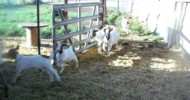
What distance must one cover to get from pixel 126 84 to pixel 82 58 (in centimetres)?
220

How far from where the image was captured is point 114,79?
6242 mm

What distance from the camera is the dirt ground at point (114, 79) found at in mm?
5301

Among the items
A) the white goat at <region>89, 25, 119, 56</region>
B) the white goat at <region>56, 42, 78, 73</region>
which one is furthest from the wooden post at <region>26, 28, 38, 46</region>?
the white goat at <region>56, 42, 78, 73</region>

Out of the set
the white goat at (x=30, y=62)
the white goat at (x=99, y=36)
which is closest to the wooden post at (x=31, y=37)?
the white goat at (x=99, y=36)

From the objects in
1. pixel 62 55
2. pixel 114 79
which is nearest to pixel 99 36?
pixel 62 55

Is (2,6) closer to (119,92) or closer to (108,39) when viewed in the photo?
(108,39)

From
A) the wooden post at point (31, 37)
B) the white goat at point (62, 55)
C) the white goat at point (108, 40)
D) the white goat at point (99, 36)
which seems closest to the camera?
the white goat at point (62, 55)

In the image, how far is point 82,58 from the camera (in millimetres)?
7879

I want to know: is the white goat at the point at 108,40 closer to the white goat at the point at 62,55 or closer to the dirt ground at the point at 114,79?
the dirt ground at the point at 114,79

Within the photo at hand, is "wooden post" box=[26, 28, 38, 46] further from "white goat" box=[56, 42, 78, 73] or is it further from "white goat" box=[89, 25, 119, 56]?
"white goat" box=[56, 42, 78, 73]

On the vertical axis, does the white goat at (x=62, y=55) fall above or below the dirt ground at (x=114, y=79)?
above

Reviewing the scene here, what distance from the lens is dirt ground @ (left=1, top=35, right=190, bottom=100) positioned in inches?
209

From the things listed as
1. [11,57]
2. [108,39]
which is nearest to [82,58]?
[108,39]

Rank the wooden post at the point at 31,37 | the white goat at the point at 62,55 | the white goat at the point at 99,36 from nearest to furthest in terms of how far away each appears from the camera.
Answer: the white goat at the point at 62,55 → the white goat at the point at 99,36 → the wooden post at the point at 31,37
